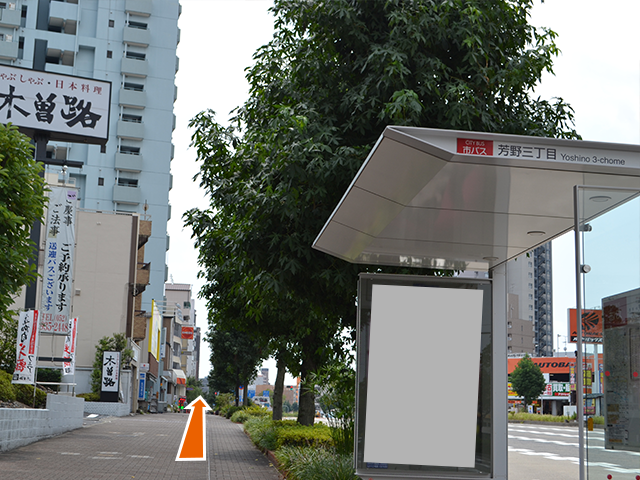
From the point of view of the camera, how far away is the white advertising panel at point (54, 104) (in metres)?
23.2

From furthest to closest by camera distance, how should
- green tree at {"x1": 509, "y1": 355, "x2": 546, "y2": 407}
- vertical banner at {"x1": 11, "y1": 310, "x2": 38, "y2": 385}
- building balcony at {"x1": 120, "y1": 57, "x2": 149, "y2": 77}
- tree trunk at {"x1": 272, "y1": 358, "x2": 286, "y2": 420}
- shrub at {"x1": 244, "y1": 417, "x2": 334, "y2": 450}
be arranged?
green tree at {"x1": 509, "y1": 355, "x2": 546, "y2": 407} → building balcony at {"x1": 120, "y1": 57, "x2": 149, "y2": 77} → tree trunk at {"x1": 272, "y1": 358, "x2": 286, "y2": 420} → vertical banner at {"x1": 11, "y1": 310, "x2": 38, "y2": 385} → shrub at {"x1": 244, "y1": 417, "x2": 334, "y2": 450}

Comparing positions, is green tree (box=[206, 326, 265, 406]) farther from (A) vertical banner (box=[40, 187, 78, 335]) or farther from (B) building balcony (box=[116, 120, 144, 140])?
(B) building balcony (box=[116, 120, 144, 140])

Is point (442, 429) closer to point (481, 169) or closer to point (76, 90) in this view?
point (481, 169)

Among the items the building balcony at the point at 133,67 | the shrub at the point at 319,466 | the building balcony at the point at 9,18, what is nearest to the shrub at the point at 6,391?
the shrub at the point at 319,466

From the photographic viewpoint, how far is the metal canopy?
4.65 metres

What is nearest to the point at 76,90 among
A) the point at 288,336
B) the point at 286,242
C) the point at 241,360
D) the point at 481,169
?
the point at 288,336

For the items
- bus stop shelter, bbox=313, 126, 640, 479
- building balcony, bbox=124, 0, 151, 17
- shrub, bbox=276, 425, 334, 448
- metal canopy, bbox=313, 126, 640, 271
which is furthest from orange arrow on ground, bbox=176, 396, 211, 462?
building balcony, bbox=124, 0, 151, 17

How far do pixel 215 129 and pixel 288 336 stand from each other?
640 cm

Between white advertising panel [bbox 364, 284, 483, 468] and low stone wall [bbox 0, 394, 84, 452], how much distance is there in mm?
10267

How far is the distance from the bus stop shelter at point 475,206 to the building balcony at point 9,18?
71.8 m

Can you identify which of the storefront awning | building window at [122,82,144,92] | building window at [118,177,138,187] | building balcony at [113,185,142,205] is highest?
building window at [122,82,144,92]

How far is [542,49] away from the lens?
9.56m

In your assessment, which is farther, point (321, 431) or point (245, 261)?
point (321, 431)

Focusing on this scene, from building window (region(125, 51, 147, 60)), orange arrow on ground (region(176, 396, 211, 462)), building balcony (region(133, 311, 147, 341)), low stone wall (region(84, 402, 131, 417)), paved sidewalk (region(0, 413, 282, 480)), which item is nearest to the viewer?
orange arrow on ground (region(176, 396, 211, 462))
